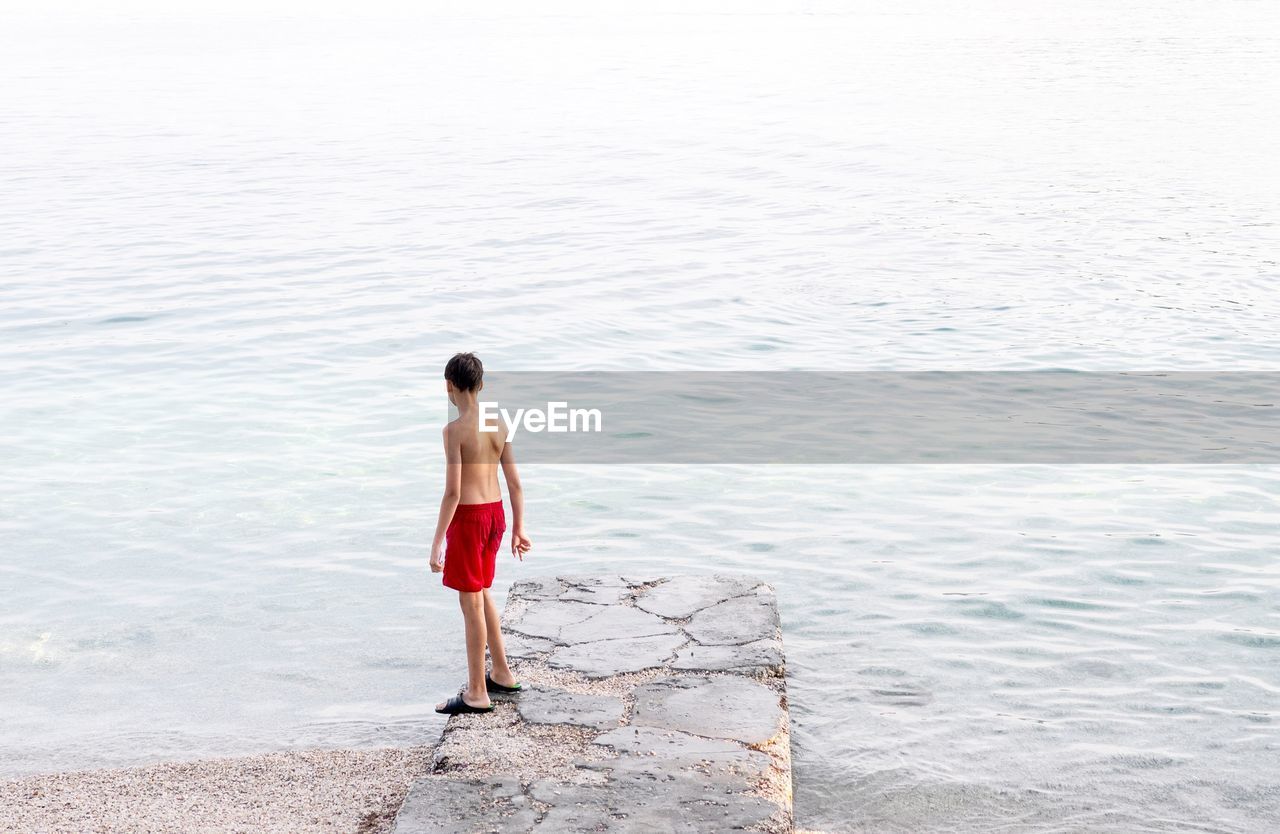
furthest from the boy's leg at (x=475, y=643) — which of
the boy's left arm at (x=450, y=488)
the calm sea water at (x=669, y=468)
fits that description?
the calm sea water at (x=669, y=468)

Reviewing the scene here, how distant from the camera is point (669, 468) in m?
10.3

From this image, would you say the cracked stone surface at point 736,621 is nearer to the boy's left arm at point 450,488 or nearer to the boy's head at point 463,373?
the boy's left arm at point 450,488

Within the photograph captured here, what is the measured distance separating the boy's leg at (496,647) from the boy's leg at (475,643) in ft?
0.14

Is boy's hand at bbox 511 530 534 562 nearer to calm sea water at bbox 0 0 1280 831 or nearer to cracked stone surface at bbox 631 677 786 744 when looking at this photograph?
A: cracked stone surface at bbox 631 677 786 744

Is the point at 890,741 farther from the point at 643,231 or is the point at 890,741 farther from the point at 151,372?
the point at 643,231

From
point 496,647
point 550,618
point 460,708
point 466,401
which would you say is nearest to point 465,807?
point 460,708

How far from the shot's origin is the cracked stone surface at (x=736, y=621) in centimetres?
639

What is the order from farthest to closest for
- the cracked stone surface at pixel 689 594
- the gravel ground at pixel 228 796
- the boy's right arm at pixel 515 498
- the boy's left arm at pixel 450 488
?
the cracked stone surface at pixel 689 594, the boy's right arm at pixel 515 498, the boy's left arm at pixel 450 488, the gravel ground at pixel 228 796

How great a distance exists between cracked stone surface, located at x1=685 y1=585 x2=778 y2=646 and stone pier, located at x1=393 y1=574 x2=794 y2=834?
0.01m

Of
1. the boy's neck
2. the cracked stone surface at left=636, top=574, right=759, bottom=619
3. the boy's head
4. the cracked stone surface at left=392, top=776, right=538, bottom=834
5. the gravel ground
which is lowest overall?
the gravel ground

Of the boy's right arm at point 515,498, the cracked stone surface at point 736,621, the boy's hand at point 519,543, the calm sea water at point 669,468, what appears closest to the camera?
the boy's right arm at point 515,498

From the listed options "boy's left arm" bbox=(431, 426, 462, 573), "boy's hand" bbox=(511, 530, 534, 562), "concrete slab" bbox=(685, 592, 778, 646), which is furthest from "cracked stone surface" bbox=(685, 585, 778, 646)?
"boy's left arm" bbox=(431, 426, 462, 573)

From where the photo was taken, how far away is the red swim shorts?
5461mm

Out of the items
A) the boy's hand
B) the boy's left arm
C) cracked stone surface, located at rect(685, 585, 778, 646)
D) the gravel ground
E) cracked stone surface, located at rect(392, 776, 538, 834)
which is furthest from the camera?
cracked stone surface, located at rect(685, 585, 778, 646)
